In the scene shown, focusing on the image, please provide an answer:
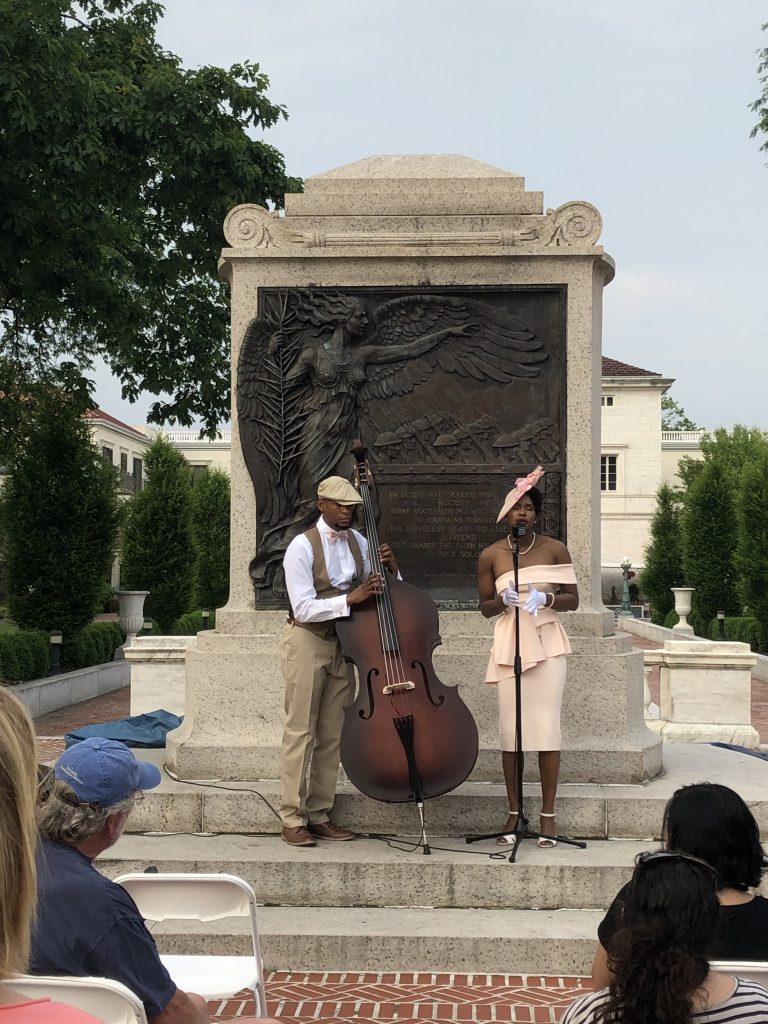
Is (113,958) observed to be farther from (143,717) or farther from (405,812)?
(143,717)

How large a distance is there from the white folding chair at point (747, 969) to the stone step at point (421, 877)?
2.93 metres

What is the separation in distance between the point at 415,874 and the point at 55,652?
13.3 meters

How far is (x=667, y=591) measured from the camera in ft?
124

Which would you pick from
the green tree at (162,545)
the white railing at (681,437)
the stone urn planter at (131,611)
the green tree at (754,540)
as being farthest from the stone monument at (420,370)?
the white railing at (681,437)

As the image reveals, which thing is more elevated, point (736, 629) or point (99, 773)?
point (99, 773)

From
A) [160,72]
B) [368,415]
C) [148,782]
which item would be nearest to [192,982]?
[148,782]

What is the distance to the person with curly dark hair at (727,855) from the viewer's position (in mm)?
3107

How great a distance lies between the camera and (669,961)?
233 cm

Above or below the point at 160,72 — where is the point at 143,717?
below

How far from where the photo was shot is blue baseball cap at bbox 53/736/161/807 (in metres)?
3.23

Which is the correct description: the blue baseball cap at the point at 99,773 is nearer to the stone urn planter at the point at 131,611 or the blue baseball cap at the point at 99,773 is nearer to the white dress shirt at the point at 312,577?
the white dress shirt at the point at 312,577

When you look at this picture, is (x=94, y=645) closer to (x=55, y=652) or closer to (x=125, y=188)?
(x=55, y=652)

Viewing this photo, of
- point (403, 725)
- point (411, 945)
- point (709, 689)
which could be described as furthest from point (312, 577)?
point (709, 689)

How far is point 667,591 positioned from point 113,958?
36.1 m
